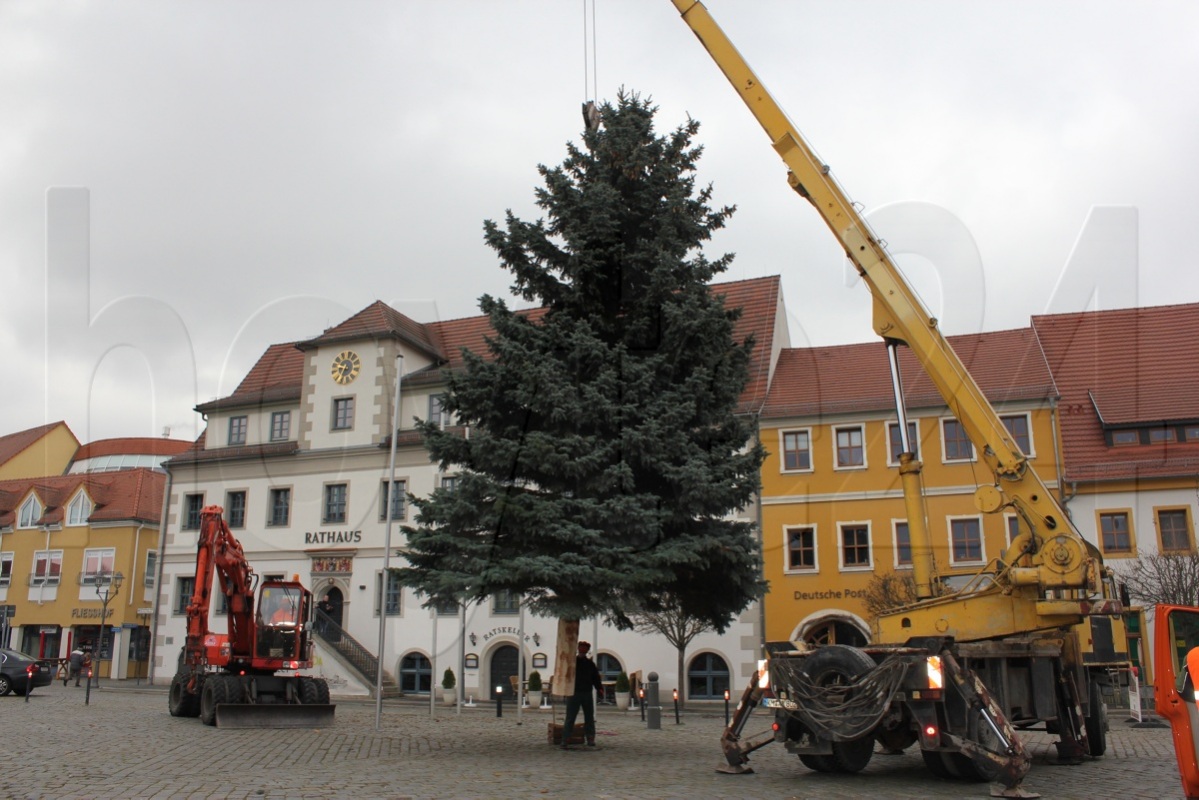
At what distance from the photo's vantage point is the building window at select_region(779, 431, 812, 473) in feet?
112

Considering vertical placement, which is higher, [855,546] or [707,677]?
[855,546]

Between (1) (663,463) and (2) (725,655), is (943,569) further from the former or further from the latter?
(1) (663,463)

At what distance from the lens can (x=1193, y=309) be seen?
36.1 m

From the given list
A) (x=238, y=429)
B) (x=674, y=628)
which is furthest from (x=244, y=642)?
(x=238, y=429)

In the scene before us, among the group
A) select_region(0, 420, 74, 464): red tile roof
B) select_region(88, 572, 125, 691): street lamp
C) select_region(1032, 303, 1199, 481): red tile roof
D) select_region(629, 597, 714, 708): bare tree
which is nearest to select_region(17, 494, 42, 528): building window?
select_region(88, 572, 125, 691): street lamp

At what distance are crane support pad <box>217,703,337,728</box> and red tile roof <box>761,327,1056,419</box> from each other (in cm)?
1849

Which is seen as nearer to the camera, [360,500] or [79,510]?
[360,500]

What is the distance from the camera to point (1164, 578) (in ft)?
88.6

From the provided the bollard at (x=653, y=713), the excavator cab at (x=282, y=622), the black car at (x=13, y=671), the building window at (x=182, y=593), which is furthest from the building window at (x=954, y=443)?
the building window at (x=182, y=593)

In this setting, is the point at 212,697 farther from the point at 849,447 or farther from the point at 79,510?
the point at 79,510

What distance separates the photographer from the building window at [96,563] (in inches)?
1940

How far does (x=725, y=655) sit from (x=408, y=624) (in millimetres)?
11192

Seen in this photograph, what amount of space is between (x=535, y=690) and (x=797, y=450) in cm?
1132

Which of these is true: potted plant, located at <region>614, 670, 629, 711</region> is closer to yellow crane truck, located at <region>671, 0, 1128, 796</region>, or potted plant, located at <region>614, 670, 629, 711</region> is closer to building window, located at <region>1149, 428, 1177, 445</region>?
yellow crane truck, located at <region>671, 0, 1128, 796</region>
